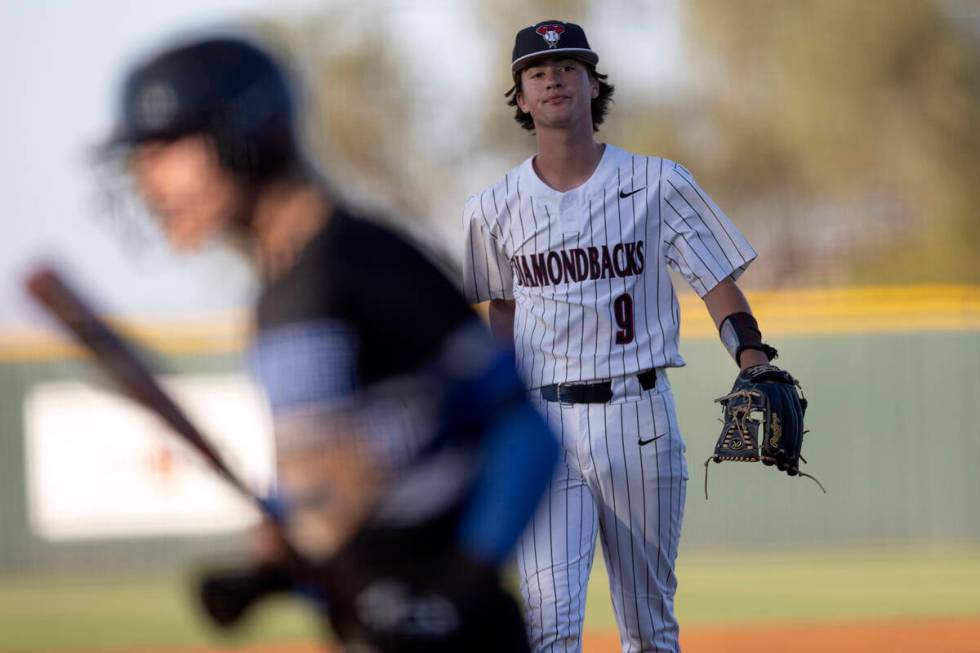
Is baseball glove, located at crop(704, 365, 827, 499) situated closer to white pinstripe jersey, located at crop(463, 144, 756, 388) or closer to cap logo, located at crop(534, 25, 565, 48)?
white pinstripe jersey, located at crop(463, 144, 756, 388)

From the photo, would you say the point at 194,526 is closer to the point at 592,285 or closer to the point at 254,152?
the point at 592,285

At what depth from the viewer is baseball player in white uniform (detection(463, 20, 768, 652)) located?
438cm

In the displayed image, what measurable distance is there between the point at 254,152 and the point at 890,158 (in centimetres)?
2416

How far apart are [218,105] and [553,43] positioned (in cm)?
240

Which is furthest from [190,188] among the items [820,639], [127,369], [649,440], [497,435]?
[820,639]

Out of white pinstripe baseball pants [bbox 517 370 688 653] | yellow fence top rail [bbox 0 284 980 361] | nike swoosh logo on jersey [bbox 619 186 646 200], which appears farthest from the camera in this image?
yellow fence top rail [bbox 0 284 980 361]

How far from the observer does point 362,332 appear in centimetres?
218

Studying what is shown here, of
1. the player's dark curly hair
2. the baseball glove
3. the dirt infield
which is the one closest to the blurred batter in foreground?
the baseball glove

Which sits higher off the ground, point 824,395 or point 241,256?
point 241,256

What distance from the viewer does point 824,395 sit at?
12367 millimetres

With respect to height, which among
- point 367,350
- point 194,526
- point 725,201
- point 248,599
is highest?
point 725,201

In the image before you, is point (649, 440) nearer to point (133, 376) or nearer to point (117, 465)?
point (133, 376)

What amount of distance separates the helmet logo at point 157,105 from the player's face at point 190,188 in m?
0.03

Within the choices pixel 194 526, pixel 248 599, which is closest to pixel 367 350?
pixel 248 599
